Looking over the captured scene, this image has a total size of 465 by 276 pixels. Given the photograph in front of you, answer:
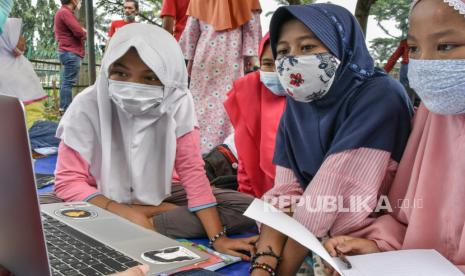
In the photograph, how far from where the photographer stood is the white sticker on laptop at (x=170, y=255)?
84cm

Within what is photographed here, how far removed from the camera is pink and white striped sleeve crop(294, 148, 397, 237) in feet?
3.48

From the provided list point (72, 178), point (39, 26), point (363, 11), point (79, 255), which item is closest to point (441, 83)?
point (79, 255)

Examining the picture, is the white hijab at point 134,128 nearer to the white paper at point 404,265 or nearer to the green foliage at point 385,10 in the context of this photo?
the white paper at point 404,265

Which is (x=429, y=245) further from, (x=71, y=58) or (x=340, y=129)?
(x=71, y=58)

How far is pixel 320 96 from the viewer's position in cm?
118

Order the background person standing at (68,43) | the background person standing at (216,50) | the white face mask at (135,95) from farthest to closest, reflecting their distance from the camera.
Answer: the background person standing at (68,43), the background person standing at (216,50), the white face mask at (135,95)

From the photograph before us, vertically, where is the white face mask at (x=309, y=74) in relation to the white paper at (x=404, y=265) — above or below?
above

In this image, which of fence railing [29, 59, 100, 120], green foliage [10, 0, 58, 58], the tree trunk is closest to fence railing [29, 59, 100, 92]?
fence railing [29, 59, 100, 120]

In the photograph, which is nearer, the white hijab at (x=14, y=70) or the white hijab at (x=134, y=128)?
the white hijab at (x=134, y=128)

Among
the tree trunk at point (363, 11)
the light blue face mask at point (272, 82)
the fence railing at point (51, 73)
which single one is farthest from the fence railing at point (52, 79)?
the light blue face mask at point (272, 82)

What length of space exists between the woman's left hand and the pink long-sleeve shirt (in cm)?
15

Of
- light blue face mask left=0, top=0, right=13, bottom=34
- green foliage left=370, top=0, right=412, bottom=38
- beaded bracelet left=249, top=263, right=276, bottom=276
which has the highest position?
green foliage left=370, top=0, right=412, bottom=38

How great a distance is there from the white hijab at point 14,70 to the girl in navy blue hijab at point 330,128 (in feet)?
7.45

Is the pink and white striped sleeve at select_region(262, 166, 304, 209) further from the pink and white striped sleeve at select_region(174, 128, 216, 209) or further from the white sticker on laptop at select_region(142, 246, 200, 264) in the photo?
the white sticker on laptop at select_region(142, 246, 200, 264)
